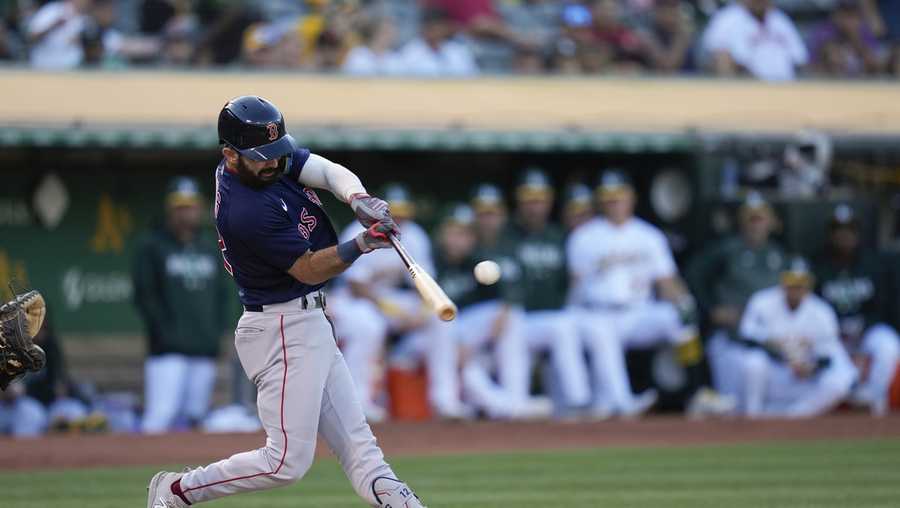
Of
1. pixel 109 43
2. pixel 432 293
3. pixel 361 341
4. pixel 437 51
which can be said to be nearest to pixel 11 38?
pixel 109 43

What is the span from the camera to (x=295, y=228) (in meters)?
4.97

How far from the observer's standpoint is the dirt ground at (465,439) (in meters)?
8.67

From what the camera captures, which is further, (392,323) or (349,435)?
(392,323)

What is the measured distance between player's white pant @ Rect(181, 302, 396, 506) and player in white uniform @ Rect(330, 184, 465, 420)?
538cm

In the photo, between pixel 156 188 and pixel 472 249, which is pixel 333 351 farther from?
pixel 156 188

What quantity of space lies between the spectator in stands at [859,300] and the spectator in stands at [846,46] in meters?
1.98

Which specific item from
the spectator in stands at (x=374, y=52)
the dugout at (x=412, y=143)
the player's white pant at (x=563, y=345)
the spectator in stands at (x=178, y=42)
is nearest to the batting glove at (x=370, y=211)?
the dugout at (x=412, y=143)

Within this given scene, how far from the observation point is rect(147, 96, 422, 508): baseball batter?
16.1 ft

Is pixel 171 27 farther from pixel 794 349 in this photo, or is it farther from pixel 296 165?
pixel 296 165

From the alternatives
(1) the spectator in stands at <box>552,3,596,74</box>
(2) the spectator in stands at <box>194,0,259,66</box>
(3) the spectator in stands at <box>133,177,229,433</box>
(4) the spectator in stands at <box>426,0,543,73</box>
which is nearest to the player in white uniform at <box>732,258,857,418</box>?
(1) the spectator in stands at <box>552,3,596,74</box>

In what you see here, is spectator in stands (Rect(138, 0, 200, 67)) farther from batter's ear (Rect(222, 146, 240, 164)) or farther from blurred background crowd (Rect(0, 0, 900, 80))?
batter's ear (Rect(222, 146, 240, 164))

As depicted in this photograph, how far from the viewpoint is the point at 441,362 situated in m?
10.8

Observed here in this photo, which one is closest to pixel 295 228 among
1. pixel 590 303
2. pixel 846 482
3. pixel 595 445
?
pixel 846 482

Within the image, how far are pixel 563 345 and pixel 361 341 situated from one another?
161 centimetres
